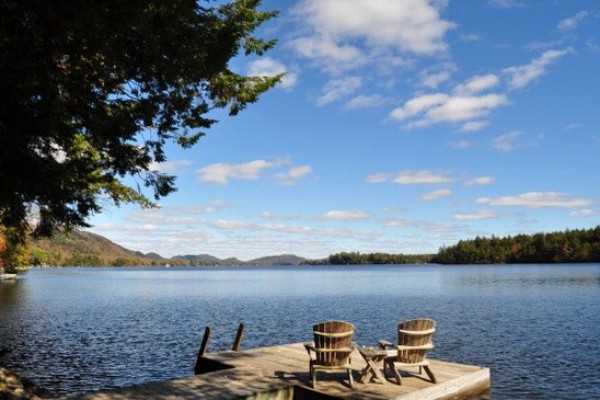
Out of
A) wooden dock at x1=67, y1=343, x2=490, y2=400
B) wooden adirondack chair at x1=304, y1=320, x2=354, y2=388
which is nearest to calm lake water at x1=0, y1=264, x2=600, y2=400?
wooden dock at x1=67, y1=343, x2=490, y2=400

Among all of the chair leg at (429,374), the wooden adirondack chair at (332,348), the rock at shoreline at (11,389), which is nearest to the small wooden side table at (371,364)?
the wooden adirondack chair at (332,348)

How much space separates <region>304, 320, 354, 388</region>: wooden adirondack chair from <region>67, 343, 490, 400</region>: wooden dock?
0.46 m

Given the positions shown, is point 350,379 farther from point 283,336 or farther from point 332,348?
point 283,336

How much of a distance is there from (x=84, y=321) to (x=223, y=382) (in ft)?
96.1

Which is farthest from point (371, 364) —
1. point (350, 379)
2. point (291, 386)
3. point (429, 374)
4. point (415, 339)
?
point (291, 386)

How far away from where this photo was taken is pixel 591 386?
1734cm

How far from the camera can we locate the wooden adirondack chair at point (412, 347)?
12945mm

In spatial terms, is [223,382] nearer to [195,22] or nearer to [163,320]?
[195,22]

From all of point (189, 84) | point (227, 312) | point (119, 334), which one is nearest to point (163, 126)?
point (189, 84)

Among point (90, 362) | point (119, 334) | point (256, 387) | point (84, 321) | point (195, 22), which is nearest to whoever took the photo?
point (195, 22)

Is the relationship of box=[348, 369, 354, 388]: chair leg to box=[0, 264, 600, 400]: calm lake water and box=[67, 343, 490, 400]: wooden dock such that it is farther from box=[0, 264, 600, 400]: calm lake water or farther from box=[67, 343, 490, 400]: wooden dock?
box=[0, 264, 600, 400]: calm lake water

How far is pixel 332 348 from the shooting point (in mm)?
12820

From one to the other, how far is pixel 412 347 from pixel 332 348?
206 centimetres

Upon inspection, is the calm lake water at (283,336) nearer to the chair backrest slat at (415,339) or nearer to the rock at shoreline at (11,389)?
the rock at shoreline at (11,389)
